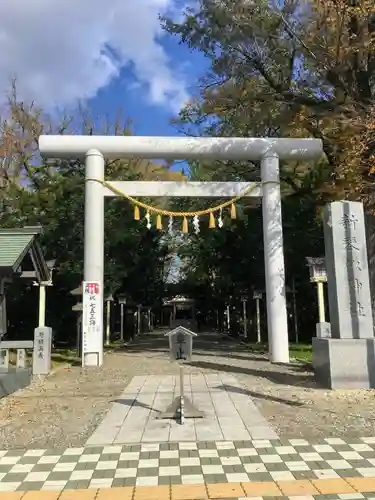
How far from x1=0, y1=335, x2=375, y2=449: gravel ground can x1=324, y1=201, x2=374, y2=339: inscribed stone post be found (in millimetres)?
1231

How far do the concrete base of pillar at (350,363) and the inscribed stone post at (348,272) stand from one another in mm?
213

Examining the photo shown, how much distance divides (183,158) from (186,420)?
8.83 metres

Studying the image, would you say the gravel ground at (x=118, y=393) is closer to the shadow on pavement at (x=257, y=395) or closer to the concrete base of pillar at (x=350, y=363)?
the shadow on pavement at (x=257, y=395)

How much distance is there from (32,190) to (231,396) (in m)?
17.8

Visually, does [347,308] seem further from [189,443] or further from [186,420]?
[189,443]

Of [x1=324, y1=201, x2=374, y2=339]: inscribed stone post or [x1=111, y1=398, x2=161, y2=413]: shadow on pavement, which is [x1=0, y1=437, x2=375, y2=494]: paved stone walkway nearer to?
[x1=111, y1=398, x2=161, y2=413]: shadow on pavement

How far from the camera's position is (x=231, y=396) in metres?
7.82

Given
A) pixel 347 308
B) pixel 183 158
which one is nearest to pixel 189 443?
pixel 347 308

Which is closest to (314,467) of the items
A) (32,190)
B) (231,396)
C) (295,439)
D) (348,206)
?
(295,439)

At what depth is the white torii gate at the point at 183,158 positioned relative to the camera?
496 inches

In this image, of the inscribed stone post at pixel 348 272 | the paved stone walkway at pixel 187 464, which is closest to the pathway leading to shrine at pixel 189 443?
the paved stone walkway at pixel 187 464

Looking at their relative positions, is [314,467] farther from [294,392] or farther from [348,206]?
[348,206]

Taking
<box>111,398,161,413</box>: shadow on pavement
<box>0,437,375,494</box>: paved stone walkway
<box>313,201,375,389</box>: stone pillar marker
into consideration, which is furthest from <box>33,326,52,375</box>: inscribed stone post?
<box>313,201,375,389</box>: stone pillar marker

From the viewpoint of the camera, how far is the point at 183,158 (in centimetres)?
1346
